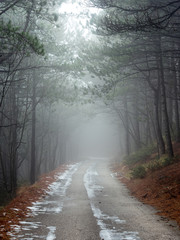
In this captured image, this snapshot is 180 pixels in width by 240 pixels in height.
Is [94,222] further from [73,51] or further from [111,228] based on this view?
[73,51]

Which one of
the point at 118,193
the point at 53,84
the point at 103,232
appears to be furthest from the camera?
the point at 53,84

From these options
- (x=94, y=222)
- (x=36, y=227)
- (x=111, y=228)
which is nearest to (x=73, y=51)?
(x=94, y=222)

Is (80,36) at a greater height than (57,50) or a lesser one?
greater

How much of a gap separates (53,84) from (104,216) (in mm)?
11391

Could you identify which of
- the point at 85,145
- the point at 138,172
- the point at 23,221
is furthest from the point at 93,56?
the point at 85,145

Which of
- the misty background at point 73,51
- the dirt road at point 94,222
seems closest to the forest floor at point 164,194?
the dirt road at point 94,222

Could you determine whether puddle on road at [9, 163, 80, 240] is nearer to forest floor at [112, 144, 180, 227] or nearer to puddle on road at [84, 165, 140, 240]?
puddle on road at [84, 165, 140, 240]

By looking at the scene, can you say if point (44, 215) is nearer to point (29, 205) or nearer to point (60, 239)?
point (29, 205)

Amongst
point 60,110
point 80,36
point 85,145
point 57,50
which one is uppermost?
point 80,36

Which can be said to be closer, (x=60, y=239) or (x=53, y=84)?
(x=60, y=239)

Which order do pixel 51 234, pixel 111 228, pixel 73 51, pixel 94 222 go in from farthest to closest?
pixel 73 51
pixel 94 222
pixel 111 228
pixel 51 234

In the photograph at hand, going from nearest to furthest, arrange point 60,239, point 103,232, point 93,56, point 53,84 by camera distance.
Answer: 1. point 60,239
2. point 103,232
3. point 93,56
4. point 53,84

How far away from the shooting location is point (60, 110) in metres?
29.7

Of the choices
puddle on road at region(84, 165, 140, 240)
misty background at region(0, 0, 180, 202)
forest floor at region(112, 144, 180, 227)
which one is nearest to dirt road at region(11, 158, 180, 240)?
puddle on road at region(84, 165, 140, 240)
